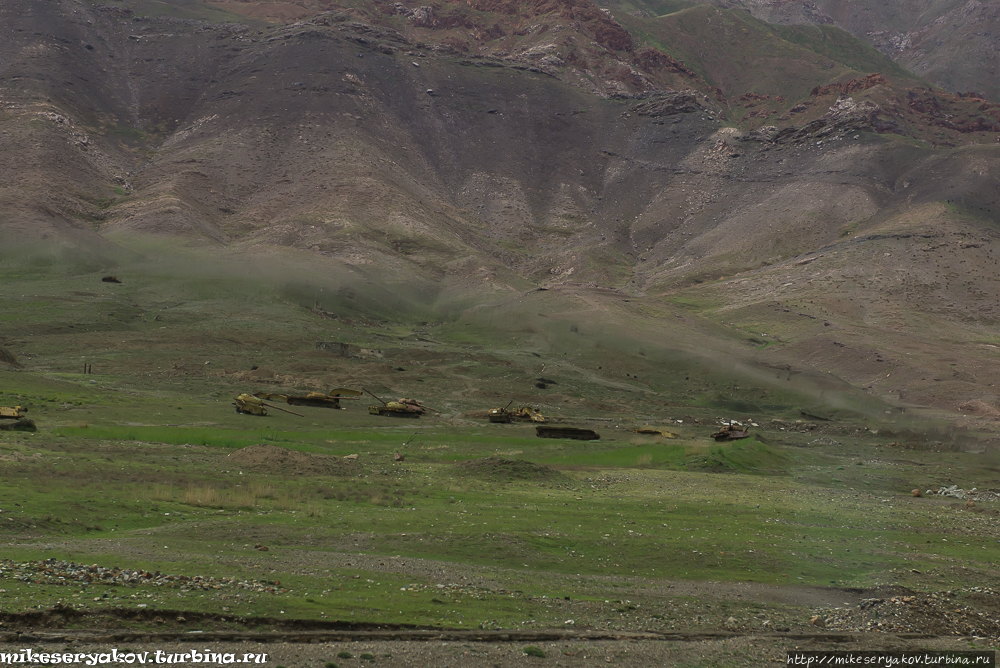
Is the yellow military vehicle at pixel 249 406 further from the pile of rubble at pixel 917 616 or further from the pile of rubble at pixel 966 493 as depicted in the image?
the pile of rubble at pixel 917 616

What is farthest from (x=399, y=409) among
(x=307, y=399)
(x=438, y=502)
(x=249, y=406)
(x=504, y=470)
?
(x=438, y=502)

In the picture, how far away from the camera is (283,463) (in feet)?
103

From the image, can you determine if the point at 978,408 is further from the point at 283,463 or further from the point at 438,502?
the point at 283,463

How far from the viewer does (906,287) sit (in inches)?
4331

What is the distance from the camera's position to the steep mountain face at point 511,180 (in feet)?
357

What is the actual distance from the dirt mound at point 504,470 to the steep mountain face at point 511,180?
53.9m

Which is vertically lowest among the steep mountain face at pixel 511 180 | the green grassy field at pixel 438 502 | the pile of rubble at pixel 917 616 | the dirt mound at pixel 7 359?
the pile of rubble at pixel 917 616

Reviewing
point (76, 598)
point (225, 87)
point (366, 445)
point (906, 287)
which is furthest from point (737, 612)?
point (225, 87)

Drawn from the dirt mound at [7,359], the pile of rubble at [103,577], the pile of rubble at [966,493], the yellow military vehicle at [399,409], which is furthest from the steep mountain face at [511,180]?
the pile of rubble at [103,577]

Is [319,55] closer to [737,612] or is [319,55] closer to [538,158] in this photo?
[538,158]

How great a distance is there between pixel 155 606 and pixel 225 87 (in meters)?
166

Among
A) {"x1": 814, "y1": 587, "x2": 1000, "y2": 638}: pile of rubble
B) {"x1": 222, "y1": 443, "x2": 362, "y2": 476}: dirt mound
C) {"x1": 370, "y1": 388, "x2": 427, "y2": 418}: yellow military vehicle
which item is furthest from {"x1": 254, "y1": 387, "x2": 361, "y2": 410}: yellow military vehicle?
{"x1": 814, "y1": 587, "x2": 1000, "y2": 638}: pile of rubble

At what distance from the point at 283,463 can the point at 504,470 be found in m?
9.71

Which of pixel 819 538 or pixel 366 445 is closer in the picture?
pixel 819 538
